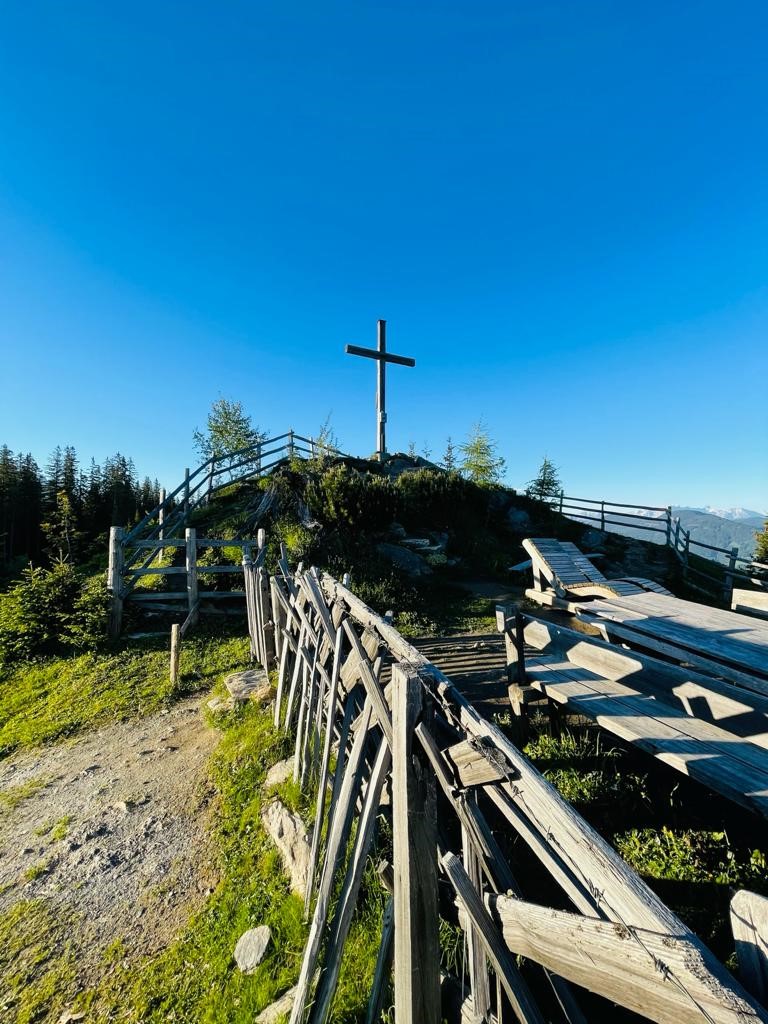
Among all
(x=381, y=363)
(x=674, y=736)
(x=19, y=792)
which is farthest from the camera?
(x=381, y=363)

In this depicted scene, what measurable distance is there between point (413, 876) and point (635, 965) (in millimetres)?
1109

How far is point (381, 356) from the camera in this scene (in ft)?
53.1

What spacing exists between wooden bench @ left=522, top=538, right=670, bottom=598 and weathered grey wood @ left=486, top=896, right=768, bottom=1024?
26.1ft

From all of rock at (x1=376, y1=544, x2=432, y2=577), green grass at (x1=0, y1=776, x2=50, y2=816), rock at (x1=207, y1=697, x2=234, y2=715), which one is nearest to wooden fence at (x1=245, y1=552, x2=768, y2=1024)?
rock at (x1=207, y1=697, x2=234, y2=715)

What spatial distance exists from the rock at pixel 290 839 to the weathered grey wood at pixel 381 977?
3.71ft

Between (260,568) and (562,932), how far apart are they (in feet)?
25.0

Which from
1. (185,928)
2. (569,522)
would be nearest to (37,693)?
(185,928)

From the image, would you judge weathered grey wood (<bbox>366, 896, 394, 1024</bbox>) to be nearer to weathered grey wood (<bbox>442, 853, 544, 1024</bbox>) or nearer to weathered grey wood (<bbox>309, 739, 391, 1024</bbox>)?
weathered grey wood (<bbox>309, 739, 391, 1024</bbox>)

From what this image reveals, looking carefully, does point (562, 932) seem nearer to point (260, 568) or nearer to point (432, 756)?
point (432, 756)

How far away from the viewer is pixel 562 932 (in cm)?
133

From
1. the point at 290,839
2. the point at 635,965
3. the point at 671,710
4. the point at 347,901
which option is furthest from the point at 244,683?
the point at 635,965

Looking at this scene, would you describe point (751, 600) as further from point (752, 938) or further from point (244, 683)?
point (244, 683)

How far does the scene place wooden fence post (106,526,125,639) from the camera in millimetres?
9672

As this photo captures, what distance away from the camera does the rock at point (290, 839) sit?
3447 mm
